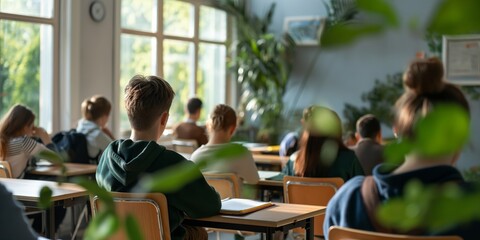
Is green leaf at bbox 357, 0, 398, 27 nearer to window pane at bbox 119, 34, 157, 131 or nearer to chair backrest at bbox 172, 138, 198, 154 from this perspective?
chair backrest at bbox 172, 138, 198, 154

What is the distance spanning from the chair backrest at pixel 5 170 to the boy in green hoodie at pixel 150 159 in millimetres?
1598

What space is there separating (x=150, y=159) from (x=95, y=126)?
2963mm

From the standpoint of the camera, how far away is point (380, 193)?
1.77 m

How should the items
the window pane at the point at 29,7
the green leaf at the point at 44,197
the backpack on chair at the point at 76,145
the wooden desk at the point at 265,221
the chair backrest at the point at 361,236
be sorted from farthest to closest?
the window pane at the point at 29,7 → the backpack on chair at the point at 76,145 → the wooden desk at the point at 265,221 → the chair backrest at the point at 361,236 → the green leaf at the point at 44,197

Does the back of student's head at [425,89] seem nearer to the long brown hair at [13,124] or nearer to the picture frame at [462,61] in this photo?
the long brown hair at [13,124]

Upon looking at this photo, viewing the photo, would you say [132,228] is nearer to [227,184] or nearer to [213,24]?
[227,184]

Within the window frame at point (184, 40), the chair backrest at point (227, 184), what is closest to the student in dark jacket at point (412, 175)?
the chair backrest at point (227, 184)

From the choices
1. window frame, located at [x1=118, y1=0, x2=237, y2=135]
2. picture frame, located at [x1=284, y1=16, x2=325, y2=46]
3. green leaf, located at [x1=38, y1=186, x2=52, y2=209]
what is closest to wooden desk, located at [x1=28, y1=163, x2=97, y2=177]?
window frame, located at [x1=118, y1=0, x2=237, y2=135]

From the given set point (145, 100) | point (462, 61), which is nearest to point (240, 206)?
point (145, 100)

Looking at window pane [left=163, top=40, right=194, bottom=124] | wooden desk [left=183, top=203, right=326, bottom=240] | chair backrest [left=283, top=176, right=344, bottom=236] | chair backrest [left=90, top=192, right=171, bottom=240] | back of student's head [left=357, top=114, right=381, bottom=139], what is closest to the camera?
chair backrest [left=90, top=192, right=171, bottom=240]

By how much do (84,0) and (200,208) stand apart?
4.72 m

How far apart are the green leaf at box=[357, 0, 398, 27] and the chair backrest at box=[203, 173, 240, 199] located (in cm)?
363

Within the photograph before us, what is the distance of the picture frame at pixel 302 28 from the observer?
370 inches

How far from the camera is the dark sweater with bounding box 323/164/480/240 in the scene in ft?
5.60
